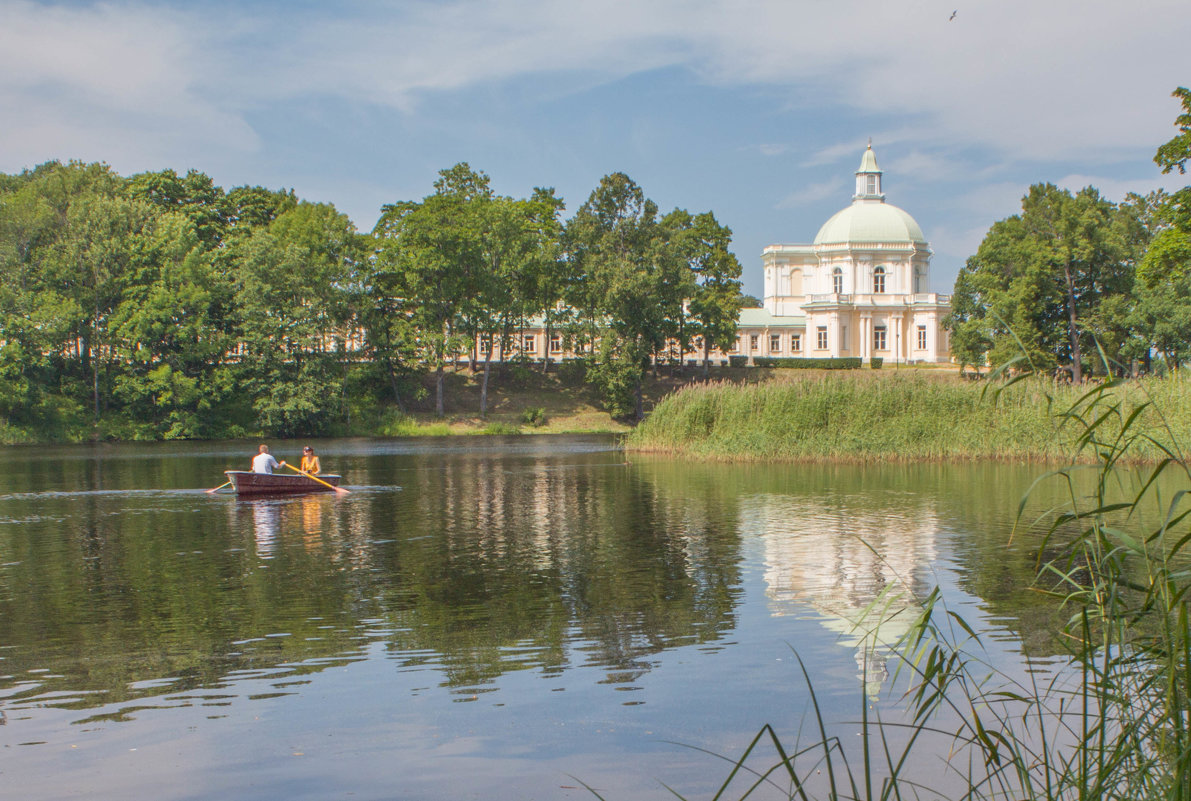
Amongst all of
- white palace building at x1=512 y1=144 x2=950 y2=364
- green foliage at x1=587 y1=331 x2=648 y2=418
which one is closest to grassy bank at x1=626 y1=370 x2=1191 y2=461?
green foliage at x1=587 y1=331 x2=648 y2=418

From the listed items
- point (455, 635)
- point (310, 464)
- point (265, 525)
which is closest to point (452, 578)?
point (455, 635)

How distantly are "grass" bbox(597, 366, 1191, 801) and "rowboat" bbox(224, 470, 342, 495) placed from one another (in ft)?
57.5

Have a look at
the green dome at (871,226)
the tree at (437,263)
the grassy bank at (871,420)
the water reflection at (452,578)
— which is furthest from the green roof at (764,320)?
the water reflection at (452,578)

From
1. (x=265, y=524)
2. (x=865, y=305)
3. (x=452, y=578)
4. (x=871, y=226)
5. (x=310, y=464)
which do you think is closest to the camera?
(x=452, y=578)

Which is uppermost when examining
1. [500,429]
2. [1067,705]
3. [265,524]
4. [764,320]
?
[764,320]

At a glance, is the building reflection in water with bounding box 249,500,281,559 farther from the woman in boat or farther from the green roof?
the green roof

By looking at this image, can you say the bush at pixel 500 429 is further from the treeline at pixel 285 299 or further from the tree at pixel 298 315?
the tree at pixel 298 315

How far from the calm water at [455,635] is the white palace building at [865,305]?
263ft

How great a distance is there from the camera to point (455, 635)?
10312 millimetres

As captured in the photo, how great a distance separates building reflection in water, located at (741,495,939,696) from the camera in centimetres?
1021

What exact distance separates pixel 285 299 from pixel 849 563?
5379 cm

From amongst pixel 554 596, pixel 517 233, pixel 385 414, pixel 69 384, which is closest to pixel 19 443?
pixel 69 384

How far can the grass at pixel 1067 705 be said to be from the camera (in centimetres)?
433

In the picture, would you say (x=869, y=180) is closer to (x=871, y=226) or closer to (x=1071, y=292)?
(x=871, y=226)
